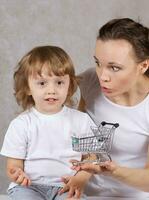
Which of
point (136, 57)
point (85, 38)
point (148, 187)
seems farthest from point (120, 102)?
point (85, 38)

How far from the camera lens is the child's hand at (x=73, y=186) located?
1.56m

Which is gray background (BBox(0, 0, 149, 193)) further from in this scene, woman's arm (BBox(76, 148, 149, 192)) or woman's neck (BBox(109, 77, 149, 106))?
woman's arm (BBox(76, 148, 149, 192))

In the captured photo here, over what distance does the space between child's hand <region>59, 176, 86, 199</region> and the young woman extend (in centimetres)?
10

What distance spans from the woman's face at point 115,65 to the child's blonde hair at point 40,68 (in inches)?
3.9

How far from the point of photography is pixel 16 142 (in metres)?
1.61

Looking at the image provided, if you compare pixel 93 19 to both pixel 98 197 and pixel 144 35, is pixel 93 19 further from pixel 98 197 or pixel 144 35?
pixel 98 197

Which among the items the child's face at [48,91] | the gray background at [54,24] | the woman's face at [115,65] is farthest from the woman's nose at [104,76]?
the gray background at [54,24]

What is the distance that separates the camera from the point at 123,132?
1817 mm

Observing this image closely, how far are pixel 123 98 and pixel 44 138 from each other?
36cm

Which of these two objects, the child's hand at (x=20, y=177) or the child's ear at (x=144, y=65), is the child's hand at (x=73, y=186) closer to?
the child's hand at (x=20, y=177)

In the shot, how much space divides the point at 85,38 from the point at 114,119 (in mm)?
1006

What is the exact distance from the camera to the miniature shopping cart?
1574 mm

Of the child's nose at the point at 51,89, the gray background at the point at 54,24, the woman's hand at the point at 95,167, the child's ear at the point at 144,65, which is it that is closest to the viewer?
the woman's hand at the point at 95,167

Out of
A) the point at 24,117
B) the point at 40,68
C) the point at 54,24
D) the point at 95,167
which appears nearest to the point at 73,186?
the point at 95,167
